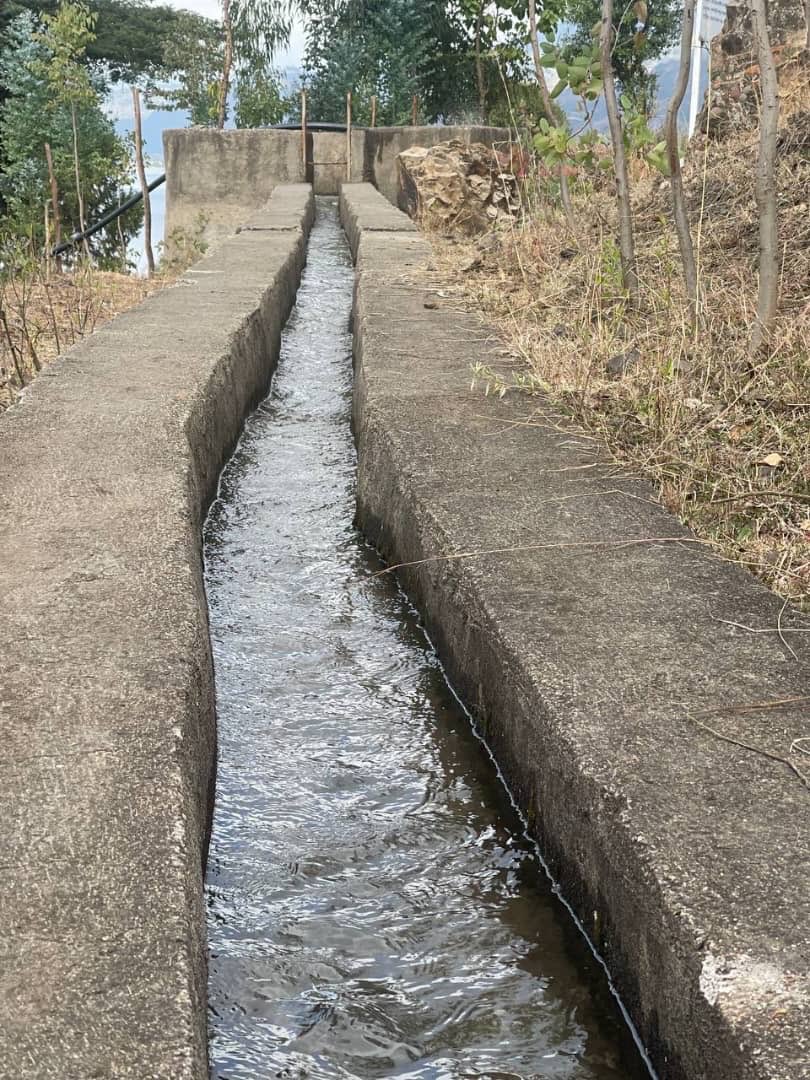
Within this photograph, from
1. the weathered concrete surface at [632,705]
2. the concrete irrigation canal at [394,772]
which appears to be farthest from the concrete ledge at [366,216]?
the weathered concrete surface at [632,705]

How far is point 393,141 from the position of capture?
594 inches

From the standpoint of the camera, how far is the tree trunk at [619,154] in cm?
454

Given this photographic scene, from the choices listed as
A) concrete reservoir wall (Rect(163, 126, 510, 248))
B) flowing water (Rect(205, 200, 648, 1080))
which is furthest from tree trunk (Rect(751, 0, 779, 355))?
concrete reservoir wall (Rect(163, 126, 510, 248))

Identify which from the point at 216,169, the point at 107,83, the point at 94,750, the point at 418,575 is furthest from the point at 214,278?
the point at 107,83

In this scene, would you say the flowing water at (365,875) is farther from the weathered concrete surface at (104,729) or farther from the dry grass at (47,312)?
the dry grass at (47,312)

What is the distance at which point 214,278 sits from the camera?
6.36 m

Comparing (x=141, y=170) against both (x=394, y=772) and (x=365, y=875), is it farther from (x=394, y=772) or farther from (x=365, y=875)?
(x=365, y=875)

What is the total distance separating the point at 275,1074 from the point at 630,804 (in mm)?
579

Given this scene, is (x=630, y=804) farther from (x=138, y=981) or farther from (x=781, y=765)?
(x=138, y=981)

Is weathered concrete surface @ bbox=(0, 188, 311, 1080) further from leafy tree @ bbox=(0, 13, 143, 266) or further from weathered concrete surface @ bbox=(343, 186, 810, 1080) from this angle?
leafy tree @ bbox=(0, 13, 143, 266)

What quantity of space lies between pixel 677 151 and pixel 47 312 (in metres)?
3.83

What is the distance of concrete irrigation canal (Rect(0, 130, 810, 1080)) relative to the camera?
1452 mm

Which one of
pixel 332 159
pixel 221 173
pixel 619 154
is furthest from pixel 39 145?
pixel 619 154

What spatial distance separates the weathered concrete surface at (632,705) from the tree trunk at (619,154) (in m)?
1.38
